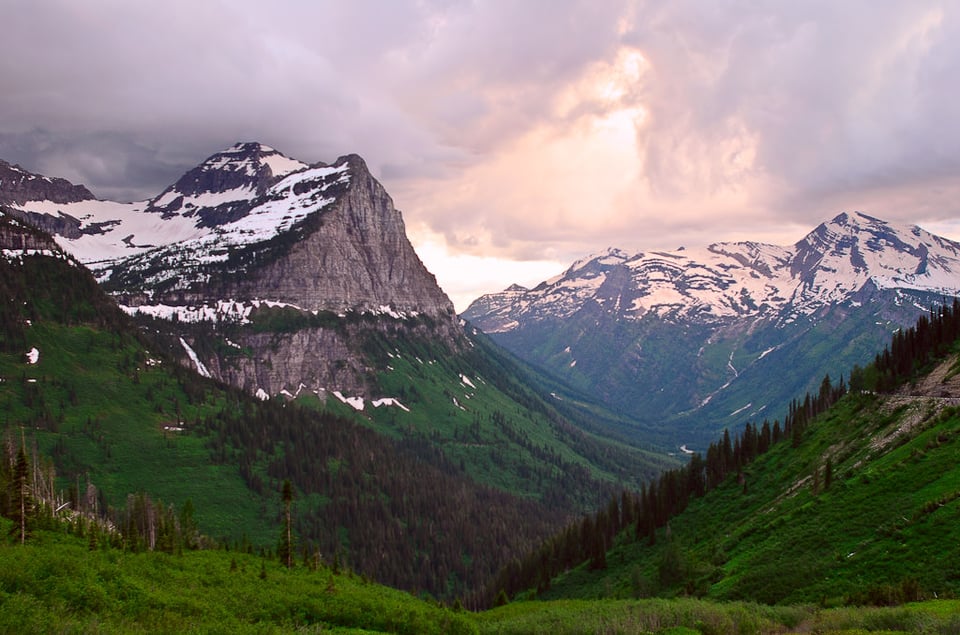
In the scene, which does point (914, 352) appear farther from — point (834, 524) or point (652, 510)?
point (834, 524)

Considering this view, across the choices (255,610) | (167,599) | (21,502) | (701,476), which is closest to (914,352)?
(701,476)

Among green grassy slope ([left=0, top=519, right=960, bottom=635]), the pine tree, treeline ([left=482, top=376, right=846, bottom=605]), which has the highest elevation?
the pine tree

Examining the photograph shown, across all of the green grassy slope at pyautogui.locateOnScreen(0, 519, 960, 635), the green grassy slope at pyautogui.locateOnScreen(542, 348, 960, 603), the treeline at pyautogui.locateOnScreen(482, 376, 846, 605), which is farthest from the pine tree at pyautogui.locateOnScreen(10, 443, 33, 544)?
the treeline at pyautogui.locateOnScreen(482, 376, 846, 605)

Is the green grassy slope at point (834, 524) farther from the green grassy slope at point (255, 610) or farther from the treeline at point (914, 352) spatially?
the green grassy slope at point (255, 610)

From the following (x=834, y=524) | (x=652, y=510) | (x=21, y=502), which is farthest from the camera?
(x=652, y=510)

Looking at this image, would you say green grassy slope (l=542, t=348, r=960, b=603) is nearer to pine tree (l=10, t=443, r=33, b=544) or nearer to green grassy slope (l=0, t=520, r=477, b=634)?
green grassy slope (l=0, t=520, r=477, b=634)

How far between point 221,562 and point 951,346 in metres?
118

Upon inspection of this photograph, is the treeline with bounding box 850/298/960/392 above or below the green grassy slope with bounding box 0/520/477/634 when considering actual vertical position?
above

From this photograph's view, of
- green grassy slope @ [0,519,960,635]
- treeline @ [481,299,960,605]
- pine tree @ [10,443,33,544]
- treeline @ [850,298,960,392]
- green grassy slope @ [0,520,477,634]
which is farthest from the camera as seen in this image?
treeline @ [481,299,960,605]

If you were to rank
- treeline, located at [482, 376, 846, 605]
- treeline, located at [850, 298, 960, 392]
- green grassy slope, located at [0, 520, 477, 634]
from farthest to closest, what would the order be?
treeline, located at [482, 376, 846, 605], treeline, located at [850, 298, 960, 392], green grassy slope, located at [0, 520, 477, 634]

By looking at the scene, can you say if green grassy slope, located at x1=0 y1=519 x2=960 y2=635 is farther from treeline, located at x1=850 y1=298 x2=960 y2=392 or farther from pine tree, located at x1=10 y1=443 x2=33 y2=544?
treeline, located at x1=850 y1=298 x2=960 y2=392

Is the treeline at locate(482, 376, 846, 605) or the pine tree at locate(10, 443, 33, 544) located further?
the treeline at locate(482, 376, 846, 605)

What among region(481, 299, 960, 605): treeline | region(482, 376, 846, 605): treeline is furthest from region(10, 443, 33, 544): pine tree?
region(482, 376, 846, 605): treeline

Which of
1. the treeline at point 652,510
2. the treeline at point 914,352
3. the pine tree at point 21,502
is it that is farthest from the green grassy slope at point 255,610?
the treeline at point 914,352
